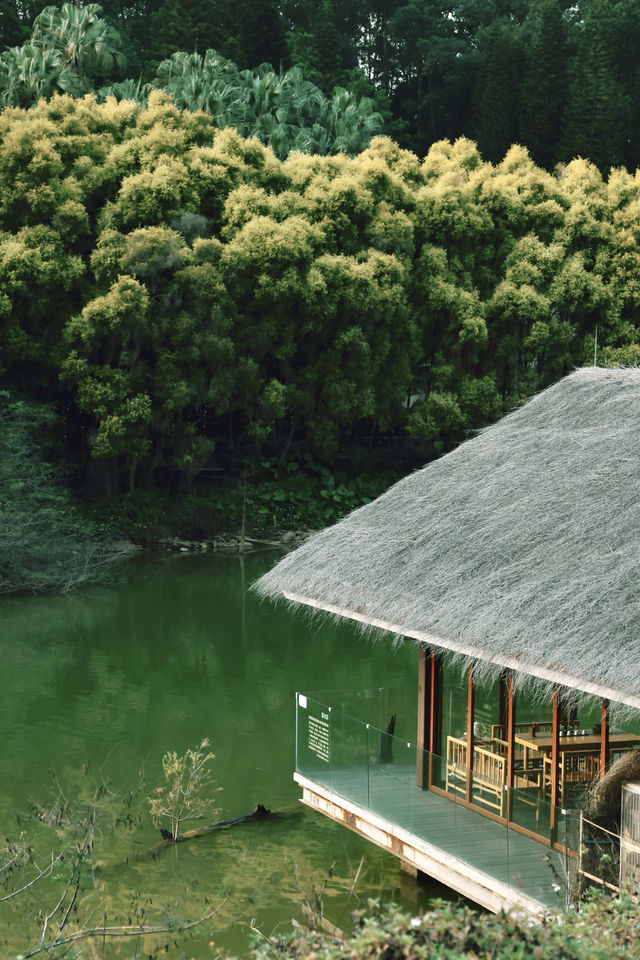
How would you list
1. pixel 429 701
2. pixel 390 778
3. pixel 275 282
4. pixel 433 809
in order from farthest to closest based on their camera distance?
pixel 275 282
pixel 429 701
pixel 390 778
pixel 433 809

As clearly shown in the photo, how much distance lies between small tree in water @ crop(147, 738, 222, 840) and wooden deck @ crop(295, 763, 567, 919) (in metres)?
1.41

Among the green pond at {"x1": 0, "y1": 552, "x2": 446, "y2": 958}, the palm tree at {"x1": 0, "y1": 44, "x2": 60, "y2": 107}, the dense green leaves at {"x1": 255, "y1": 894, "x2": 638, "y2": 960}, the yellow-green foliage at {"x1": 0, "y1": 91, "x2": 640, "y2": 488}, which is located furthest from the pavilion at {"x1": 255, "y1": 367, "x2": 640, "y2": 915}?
the palm tree at {"x1": 0, "y1": 44, "x2": 60, "y2": 107}

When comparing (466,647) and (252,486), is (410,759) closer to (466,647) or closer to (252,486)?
(466,647)

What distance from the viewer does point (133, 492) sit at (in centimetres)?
3244

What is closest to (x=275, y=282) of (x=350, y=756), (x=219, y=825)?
(x=219, y=825)

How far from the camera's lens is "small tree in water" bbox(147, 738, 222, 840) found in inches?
505

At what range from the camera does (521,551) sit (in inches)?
418

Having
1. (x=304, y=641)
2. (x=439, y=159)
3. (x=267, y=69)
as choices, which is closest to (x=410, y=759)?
(x=304, y=641)

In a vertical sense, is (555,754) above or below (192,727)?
above

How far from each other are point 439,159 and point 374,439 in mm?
9471

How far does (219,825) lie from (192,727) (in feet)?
13.0

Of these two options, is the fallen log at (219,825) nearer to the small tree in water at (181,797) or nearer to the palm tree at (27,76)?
the small tree in water at (181,797)

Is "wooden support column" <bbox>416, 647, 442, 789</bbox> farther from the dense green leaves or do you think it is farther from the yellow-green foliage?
the yellow-green foliage

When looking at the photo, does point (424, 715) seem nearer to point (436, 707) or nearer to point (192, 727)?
point (436, 707)
